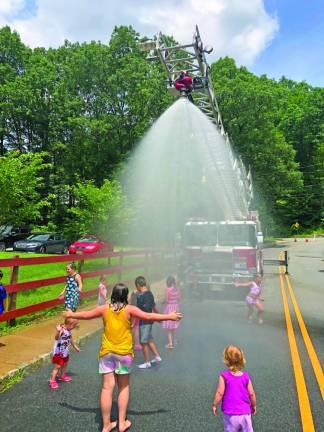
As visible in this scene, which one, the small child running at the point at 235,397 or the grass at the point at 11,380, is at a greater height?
the small child running at the point at 235,397

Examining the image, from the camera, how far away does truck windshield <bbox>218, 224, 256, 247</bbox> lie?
1320 cm

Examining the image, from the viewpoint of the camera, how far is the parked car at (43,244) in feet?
85.3

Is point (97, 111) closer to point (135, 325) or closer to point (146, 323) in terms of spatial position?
point (135, 325)

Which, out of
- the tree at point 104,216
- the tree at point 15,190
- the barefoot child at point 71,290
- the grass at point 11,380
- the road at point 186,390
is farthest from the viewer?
the tree at point 104,216

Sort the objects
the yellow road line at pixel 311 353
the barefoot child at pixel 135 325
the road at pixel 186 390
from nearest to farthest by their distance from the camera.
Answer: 1. the road at pixel 186 390
2. the yellow road line at pixel 311 353
3. the barefoot child at pixel 135 325

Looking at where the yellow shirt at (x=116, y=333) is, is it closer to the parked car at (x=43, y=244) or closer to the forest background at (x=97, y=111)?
the parked car at (x=43, y=244)

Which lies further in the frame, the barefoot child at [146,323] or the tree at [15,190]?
the tree at [15,190]

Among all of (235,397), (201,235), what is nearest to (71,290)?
(235,397)

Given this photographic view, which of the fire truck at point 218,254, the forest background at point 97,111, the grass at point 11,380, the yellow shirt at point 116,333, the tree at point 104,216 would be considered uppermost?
the forest background at point 97,111

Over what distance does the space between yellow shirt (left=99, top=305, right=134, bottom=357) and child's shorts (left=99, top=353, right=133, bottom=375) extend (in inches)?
1.6

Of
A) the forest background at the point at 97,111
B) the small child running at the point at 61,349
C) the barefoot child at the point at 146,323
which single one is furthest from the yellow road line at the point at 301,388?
the forest background at the point at 97,111

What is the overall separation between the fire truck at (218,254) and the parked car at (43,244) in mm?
14847

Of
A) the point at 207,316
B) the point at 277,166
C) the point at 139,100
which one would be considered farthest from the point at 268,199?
the point at 207,316

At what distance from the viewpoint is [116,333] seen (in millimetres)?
4195
